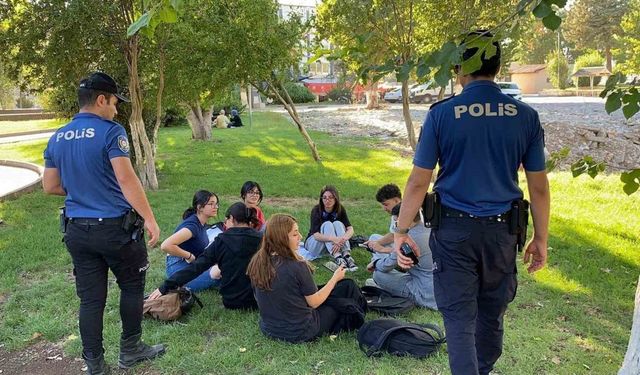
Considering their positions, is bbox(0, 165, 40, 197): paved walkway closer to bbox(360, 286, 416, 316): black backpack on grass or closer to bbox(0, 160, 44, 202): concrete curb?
bbox(0, 160, 44, 202): concrete curb

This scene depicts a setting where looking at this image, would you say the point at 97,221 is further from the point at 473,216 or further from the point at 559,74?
the point at 559,74

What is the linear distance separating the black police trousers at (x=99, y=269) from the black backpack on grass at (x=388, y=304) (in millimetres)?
1892

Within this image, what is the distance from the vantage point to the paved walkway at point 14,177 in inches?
434

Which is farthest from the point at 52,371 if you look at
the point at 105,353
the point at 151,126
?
the point at 151,126

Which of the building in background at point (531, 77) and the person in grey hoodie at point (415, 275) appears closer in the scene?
the person in grey hoodie at point (415, 275)

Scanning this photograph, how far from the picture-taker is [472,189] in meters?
2.38

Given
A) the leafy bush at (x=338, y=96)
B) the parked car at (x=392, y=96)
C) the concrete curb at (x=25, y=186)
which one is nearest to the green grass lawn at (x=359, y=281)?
the concrete curb at (x=25, y=186)

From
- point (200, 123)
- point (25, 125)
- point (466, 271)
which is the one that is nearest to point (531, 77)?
point (200, 123)

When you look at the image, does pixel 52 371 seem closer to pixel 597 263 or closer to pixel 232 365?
pixel 232 365

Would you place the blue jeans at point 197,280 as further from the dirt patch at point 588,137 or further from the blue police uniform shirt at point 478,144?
the dirt patch at point 588,137

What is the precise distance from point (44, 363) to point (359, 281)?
2.89 meters

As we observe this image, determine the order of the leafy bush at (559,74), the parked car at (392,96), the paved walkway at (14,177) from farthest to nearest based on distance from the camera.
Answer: the leafy bush at (559,74) < the parked car at (392,96) < the paved walkway at (14,177)

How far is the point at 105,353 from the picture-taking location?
3.74 m

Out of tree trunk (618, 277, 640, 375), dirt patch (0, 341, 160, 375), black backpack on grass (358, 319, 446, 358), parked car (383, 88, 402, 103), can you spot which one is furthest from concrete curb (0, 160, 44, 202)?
parked car (383, 88, 402, 103)
